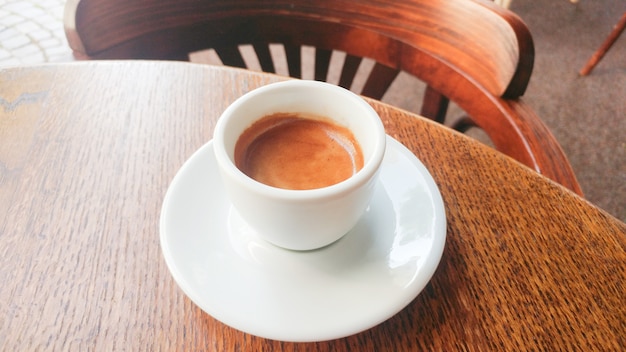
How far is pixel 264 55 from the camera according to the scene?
80 cm

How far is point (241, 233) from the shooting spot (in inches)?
17.2

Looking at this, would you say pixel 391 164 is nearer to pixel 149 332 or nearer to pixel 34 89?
pixel 149 332

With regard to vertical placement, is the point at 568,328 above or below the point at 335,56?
above

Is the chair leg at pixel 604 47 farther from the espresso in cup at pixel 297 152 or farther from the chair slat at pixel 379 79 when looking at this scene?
the espresso in cup at pixel 297 152

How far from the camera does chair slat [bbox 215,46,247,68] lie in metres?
0.77

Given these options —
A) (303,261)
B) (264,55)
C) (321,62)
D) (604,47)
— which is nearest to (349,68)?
(321,62)

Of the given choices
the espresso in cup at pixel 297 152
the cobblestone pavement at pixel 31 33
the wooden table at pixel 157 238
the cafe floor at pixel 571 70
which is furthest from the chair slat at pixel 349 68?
the cobblestone pavement at pixel 31 33

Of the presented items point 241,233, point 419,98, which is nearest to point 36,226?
point 241,233

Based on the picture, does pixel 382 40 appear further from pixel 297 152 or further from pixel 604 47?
pixel 604 47

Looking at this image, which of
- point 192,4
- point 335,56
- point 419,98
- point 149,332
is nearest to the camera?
point 149,332

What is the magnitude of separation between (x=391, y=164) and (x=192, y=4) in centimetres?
43

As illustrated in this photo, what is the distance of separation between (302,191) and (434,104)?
47 cm

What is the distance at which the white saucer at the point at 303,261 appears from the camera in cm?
36

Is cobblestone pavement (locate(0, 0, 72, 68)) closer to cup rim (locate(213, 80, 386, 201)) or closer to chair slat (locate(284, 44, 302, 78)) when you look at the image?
chair slat (locate(284, 44, 302, 78))
